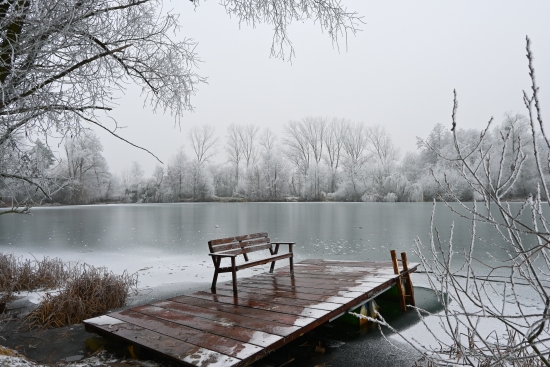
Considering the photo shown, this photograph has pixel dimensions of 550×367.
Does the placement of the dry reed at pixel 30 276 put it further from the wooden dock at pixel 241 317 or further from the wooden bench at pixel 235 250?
the wooden dock at pixel 241 317

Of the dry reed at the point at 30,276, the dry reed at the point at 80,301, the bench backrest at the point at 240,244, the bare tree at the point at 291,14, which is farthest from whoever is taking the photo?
the dry reed at the point at 30,276

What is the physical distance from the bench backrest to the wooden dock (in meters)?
0.49

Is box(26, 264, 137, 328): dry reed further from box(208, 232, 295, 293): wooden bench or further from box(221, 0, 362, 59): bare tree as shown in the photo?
box(221, 0, 362, 59): bare tree

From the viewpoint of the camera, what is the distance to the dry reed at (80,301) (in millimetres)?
4920

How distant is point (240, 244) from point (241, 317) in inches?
70.9

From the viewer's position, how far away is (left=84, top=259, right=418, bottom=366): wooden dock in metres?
3.21

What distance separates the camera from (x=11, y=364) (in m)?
2.95

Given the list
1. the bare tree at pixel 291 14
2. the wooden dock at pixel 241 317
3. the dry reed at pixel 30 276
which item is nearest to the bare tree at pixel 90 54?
the bare tree at pixel 291 14

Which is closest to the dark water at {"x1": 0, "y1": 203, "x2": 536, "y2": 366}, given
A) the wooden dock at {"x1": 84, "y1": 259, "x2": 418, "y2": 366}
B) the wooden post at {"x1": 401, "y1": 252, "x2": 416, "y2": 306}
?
the wooden post at {"x1": 401, "y1": 252, "x2": 416, "y2": 306}

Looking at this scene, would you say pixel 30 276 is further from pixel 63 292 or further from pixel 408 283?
pixel 408 283

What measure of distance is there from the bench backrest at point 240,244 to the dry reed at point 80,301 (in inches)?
72.4

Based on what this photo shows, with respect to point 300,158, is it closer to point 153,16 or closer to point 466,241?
point 466,241

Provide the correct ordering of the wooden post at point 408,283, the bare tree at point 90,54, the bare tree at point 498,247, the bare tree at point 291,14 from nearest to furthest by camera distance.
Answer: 1. the bare tree at point 498,247
2. the bare tree at point 90,54
3. the bare tree at point 291,14
4. the wooden post at point 408,283

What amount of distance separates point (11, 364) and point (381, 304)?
5001 millimetres
